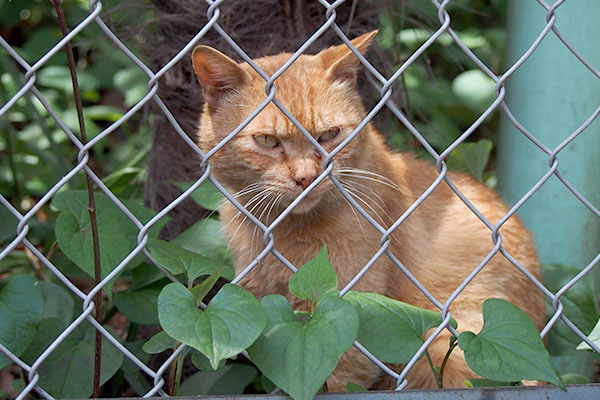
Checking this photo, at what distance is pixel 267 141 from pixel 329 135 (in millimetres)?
193

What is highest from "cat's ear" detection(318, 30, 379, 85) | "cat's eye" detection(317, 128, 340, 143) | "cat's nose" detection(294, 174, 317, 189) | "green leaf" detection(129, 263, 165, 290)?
"cat's ear" detection(318, 30, 379, 85)

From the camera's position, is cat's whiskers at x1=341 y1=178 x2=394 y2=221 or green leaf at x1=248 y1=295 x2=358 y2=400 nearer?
green leaf at x1=248 y1=295 x2=358 y2=400

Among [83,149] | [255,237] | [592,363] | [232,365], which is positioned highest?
[83,149]

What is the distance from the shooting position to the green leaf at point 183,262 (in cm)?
144

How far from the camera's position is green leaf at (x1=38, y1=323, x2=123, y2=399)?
174cm

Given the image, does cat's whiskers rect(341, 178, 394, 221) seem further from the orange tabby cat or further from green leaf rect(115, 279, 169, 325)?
green leaf rect(115, 279, 169, 325)

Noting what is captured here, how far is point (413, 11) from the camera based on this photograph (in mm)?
2824

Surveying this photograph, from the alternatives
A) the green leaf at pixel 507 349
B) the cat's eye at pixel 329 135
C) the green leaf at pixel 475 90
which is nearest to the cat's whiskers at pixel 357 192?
the cat's eye at pixel 329 135

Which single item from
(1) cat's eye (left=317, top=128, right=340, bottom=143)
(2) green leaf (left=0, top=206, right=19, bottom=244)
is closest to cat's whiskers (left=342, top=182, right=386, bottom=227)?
(1) cat's eye (left=317, top=128, right=340, bottom=143)

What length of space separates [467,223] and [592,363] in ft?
2.75

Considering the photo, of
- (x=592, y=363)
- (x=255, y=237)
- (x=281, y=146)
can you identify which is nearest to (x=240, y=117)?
(x=281, y=146)

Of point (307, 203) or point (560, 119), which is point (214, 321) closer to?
point (307, 203)

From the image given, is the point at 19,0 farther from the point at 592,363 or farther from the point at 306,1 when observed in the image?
the point at 592,363

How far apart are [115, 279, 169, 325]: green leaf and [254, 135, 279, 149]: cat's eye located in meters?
0.55
